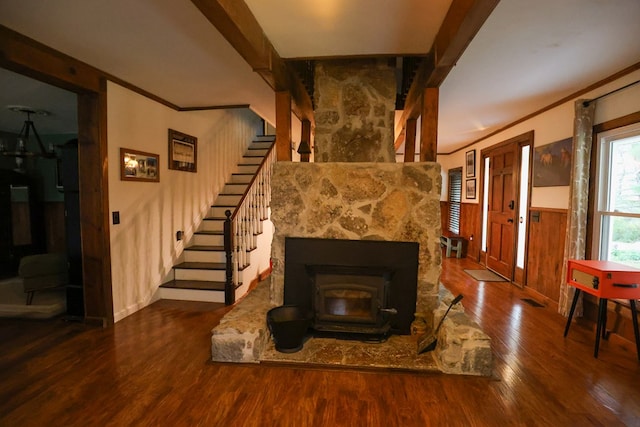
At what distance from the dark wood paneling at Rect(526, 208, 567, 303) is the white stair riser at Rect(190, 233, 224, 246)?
420 centimetres

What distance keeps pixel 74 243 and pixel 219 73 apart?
220cm

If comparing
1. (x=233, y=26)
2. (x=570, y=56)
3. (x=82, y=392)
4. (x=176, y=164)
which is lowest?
(x=82, y=392)

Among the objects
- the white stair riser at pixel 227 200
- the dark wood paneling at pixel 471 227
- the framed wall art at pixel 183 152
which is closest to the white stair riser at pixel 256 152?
the white stair riser at pixel 227 200

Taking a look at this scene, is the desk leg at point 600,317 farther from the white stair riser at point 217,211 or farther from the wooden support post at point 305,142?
the white stair riser at point 217,211

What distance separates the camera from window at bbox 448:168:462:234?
6.80 metres

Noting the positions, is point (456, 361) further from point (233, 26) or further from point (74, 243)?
point (74, 243)

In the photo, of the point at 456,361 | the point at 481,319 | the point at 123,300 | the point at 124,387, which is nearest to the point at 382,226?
the point at 456,361

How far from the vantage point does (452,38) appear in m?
1.75

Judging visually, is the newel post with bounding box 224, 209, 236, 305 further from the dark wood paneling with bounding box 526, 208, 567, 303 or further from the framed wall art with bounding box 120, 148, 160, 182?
the dark wood paneling with bounding box 526, 208, 567, 303

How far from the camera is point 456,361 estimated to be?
212cm

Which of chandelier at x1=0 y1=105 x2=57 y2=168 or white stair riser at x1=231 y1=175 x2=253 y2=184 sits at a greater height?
chandelier at x1=0 y1=105 x2=57 y2=168

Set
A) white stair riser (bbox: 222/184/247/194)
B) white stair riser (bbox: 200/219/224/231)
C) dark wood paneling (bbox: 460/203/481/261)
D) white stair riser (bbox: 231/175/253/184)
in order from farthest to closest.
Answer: dark wood paneling (bbox: 460/203/481/261) < white stair riser (bbox: 231/175/253/184) < white stair riser (bbox: 222/184/247/194) < white stair riser (bbox: 200/219/224/231)

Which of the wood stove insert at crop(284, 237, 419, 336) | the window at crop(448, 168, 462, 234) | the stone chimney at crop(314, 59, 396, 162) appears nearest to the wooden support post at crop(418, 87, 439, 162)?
the stone chimney at crop(314, 59, 396, 162)

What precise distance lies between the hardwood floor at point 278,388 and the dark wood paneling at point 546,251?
86 cm
